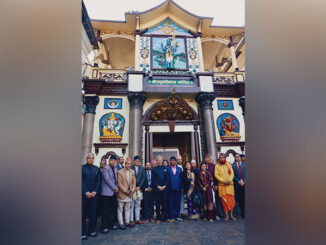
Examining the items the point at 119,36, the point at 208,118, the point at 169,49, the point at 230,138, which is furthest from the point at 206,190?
the point at 119,36

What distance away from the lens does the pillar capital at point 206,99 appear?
953 centimetres

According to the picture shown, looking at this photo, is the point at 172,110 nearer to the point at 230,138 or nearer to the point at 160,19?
the point at 230,138

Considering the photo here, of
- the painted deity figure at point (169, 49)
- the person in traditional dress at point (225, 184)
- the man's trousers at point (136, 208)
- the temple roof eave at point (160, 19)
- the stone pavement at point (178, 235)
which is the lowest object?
the stone pavement at point (178, 235)

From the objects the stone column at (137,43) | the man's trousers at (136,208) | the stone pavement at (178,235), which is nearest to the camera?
the stone pavement at (178,235)

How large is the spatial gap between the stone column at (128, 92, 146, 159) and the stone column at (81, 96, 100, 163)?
6.48 ft

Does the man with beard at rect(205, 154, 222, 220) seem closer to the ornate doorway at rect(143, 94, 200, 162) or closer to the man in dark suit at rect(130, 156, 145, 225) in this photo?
the man in dark suit at rect(130, 156, 145, 225)

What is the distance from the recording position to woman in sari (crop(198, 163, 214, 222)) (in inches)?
184

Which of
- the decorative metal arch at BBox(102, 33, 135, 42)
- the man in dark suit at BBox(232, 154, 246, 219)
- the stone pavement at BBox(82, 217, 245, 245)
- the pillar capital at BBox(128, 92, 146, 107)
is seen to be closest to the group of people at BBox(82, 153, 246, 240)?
the man in dark suit at BBox(232, 154, 246, 219)

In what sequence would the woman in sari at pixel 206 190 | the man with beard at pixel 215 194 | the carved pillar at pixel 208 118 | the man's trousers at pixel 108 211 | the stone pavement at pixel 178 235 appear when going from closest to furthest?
the stone pavement at pixel 178 235, the man's trousers at pixel 108 211, the woman in sari at pixel 206 190, the man with beard at pixel 215 194, the carved pillar at pixel 208 118

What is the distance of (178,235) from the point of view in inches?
139

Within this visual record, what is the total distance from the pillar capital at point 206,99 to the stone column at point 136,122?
126 inches

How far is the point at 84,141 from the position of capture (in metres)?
8.64

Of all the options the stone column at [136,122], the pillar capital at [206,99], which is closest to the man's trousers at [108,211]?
the stone column at [136,122]

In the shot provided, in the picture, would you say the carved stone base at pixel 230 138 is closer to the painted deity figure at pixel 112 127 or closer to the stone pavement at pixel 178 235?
the stone pavement at pixel 178 235
